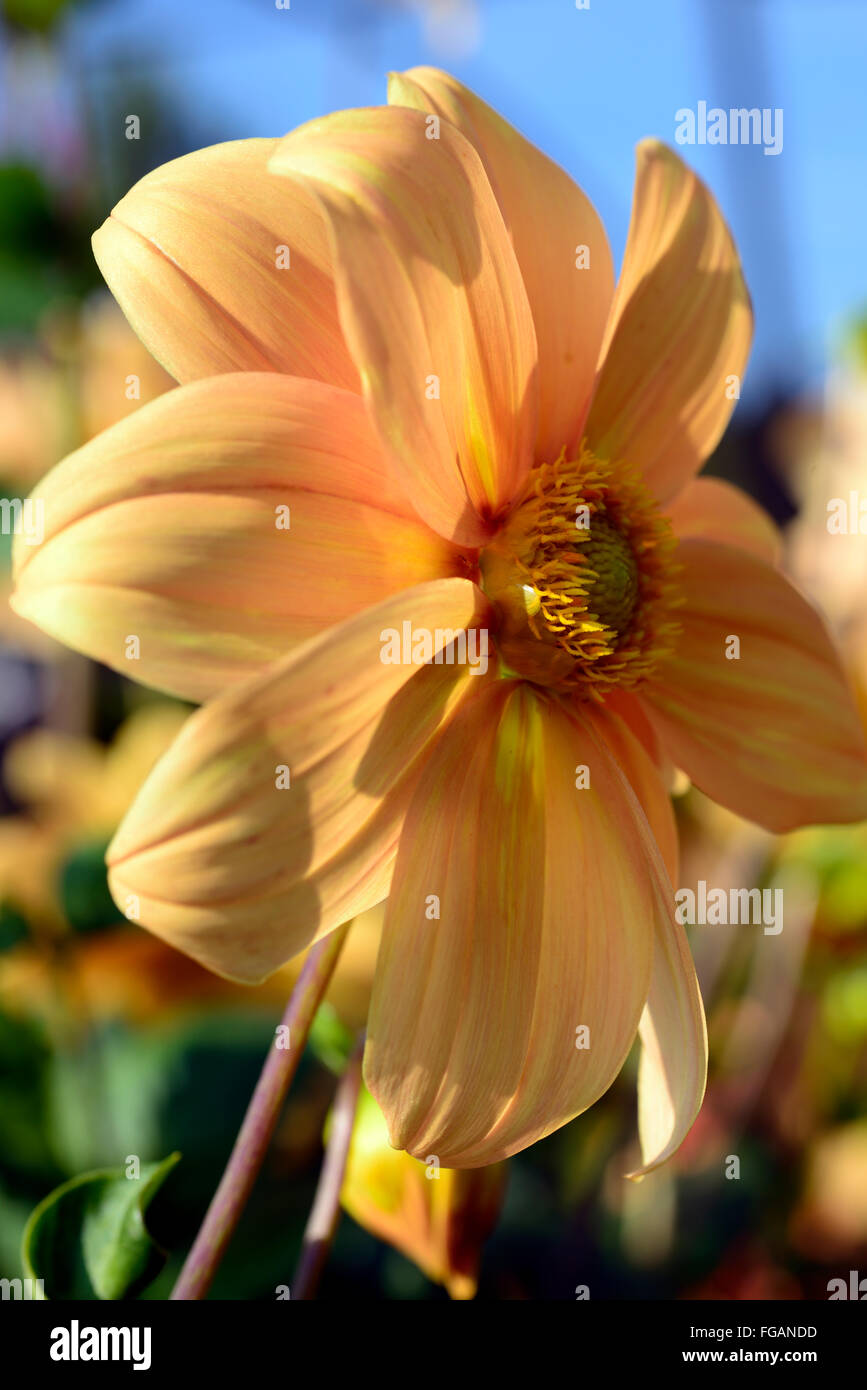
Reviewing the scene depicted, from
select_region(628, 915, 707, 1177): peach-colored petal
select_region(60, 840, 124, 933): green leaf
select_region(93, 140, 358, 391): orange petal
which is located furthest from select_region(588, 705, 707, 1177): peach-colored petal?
select_region(60, 840, 124, 933): green leaf

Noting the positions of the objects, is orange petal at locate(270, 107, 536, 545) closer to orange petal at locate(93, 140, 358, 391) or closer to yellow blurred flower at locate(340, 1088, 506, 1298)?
orange petal at locate(93, 140, 358, 391)

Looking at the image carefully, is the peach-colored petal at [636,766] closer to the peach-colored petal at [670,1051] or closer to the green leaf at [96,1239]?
the peach-colored petal at [670,1051]

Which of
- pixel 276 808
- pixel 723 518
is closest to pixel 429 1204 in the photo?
pixel 276 808

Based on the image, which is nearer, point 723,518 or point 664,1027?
point 664,1027

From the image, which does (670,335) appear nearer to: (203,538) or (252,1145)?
(203,538)

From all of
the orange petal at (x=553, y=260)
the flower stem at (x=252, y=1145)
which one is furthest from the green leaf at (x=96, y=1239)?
the orange petal at (x=553, y=260)

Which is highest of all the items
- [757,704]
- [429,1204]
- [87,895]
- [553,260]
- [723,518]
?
[553,260]
